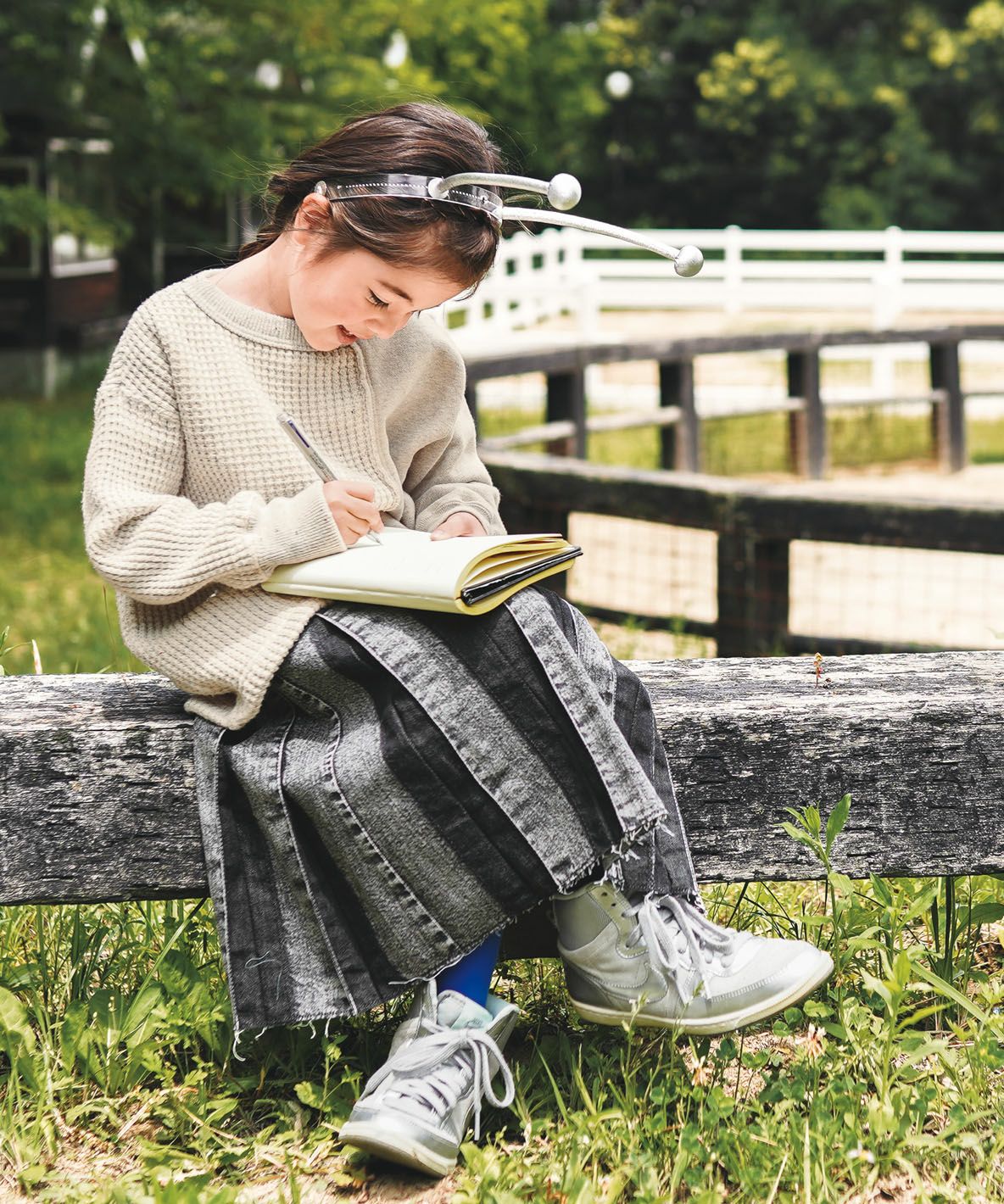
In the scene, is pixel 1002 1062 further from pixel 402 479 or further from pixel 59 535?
pixel 59 535

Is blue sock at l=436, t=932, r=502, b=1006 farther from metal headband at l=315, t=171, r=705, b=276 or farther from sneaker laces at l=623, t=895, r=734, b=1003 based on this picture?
metal headband at l=315, t=171, r=705, b=276

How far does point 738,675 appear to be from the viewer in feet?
7.39

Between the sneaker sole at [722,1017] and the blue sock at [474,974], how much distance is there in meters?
0.15

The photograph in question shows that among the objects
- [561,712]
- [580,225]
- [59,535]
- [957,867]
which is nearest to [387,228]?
[580,225]

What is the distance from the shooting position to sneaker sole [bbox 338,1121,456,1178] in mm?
1758

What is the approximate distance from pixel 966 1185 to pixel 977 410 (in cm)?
1403

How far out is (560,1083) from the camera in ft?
6.64

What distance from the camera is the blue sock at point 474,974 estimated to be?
6.45 ft

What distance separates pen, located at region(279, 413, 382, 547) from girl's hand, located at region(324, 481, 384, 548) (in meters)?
0.07

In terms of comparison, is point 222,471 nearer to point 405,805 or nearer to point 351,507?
point 351,507

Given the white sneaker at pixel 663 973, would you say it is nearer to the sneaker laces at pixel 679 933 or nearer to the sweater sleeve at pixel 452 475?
the sneaker laces at pixel 679 933

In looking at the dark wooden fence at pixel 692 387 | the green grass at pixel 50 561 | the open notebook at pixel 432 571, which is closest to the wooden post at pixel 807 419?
the dark wooden fence at pixel 692 387

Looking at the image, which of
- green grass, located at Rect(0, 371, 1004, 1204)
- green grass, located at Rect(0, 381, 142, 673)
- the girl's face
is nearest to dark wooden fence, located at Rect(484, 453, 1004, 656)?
green grass, located at Rect(0, 381, 142, 673)

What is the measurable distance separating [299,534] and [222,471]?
0.62ft
